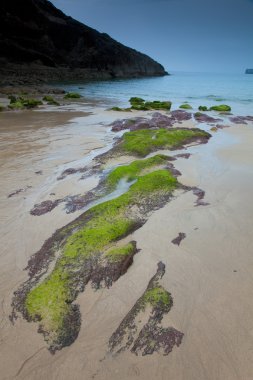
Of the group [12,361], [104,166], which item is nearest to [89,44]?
[104,166]

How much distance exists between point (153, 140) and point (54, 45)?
3295 inches

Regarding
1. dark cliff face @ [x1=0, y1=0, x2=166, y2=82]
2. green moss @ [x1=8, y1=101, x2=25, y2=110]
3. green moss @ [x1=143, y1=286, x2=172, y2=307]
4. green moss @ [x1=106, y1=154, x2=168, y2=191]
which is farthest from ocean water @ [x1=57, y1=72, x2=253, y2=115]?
green moss @ [x1=143, y1=286, x2=172, y2=307]

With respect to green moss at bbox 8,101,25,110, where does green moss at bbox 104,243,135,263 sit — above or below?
above

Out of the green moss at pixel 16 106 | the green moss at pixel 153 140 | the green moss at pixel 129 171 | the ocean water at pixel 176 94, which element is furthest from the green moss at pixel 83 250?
the ocean water at pixel 176 94

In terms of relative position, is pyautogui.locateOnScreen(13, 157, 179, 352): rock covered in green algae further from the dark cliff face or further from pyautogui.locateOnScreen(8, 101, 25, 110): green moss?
the dark cliff face

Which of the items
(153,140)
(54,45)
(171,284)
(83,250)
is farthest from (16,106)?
(54,45)

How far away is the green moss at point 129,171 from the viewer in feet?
25.8

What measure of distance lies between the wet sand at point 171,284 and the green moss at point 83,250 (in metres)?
0.20

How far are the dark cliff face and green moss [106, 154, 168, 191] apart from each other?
62.1 metres

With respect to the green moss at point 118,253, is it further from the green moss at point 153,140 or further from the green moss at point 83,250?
the green moss at point 153,140

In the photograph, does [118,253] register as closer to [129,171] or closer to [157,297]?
[157,297]

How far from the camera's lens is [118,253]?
15.7ft

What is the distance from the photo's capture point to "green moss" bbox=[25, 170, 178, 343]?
149 inches

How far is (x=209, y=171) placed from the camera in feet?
29.3
